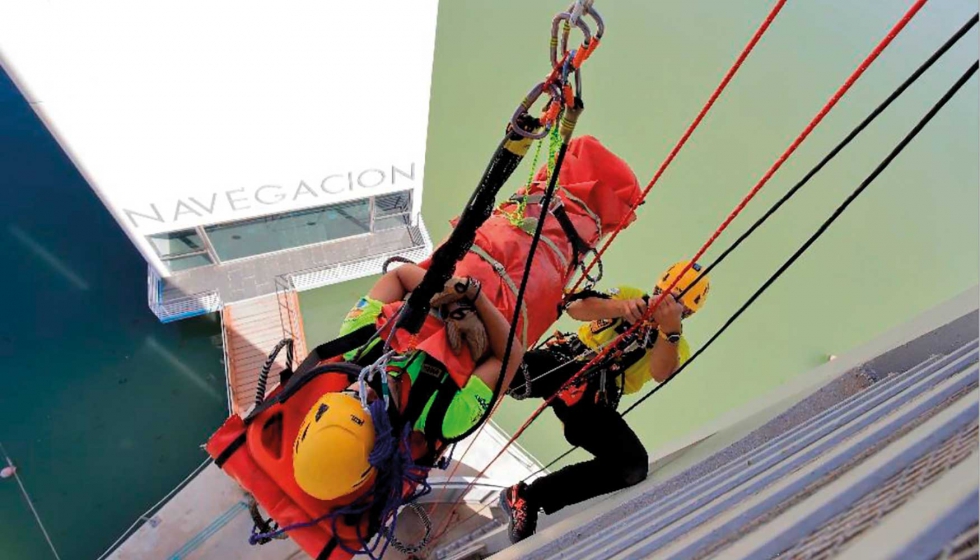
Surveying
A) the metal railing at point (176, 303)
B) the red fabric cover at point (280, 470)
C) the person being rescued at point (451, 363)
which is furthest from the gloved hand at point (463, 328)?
the metal railing at point (176, 303)

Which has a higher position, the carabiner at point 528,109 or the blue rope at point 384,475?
the carabiner at point 528,109

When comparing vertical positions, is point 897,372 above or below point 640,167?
above

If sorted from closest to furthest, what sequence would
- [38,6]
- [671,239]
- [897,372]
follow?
1. [897,372]
2. [38,6]
3. [671,239]

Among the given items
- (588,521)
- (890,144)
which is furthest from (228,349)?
(890,144)

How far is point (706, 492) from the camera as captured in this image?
1.11 metres

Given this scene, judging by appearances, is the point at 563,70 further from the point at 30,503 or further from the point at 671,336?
the point at 30,503

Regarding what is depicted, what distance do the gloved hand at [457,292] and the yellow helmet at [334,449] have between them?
346mm

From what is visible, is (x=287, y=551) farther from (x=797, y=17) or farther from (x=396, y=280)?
(x=797, y=17)

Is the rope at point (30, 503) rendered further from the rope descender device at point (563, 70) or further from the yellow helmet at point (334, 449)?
the rope descender device at point (563, 70)

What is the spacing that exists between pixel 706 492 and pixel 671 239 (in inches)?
153

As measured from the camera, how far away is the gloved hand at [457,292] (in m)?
1.61

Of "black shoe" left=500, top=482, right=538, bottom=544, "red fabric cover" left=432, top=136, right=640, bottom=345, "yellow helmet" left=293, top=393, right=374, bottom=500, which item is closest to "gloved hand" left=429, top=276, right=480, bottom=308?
"red fabric cover" left=432, top=136, right=640, bottom=345

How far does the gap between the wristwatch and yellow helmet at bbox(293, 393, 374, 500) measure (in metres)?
1.05

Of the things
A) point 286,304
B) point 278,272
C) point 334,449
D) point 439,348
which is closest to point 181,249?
point 278,272
